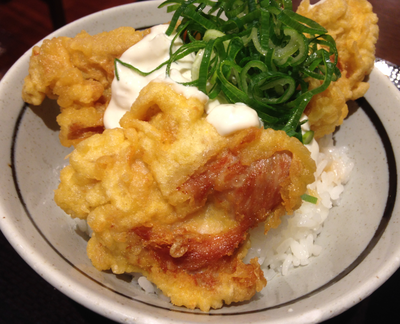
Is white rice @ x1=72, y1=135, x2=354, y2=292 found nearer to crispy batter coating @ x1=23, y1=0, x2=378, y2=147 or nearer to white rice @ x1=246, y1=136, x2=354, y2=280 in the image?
white rice @ x1=246, y1=136, x2=354, y2=280

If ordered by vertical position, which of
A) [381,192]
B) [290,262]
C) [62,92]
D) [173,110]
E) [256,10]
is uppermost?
[256,10]

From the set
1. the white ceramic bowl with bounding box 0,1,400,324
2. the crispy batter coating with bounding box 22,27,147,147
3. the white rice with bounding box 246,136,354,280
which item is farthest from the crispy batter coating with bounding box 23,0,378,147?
the white rice with bounding box 246,136,354,280

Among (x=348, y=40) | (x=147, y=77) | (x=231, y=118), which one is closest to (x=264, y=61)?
(x=231, y=118)

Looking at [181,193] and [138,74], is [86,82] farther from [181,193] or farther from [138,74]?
[181,193]

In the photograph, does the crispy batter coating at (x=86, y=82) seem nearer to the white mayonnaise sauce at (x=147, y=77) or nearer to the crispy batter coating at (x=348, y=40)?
the crispy batter coating at (x=348, y=40)

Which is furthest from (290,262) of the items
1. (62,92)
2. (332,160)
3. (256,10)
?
(62,92)

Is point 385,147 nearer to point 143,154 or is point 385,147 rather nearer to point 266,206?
point 266,206
